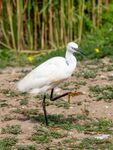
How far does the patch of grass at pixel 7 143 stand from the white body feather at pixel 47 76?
720mm

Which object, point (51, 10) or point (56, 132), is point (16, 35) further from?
point (56, 132)

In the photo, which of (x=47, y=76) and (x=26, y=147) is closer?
(x=26, y=147)

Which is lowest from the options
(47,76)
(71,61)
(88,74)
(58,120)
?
(88,74)

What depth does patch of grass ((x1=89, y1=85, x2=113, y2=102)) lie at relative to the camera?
8339 millimetres

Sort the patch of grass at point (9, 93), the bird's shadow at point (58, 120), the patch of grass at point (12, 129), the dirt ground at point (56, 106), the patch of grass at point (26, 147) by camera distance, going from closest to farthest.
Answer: the patch of grass at point (26, 147) < the dirt ground at point (56, 106) < the patch of grass at point (12, 129) < the bird's shadow at point (58, 120) < the patch of grass at point (9, 93)

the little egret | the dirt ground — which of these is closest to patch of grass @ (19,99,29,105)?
the dirt ground

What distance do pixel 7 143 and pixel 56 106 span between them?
166 centimetres

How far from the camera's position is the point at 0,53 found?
11.9 metres

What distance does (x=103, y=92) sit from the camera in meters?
8.58

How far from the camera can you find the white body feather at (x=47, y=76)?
7203 millimetres

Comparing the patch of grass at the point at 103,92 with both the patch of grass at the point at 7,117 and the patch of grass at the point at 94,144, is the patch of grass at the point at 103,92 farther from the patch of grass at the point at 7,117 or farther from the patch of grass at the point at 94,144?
the patch of grass at the point at 94,144

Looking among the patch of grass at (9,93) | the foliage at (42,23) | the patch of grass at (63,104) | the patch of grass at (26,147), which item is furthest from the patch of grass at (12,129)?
the foliage at (42,23)

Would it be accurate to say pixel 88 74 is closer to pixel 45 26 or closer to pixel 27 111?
pixel 27 111

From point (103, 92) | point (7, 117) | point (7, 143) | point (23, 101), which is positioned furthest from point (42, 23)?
point (7, 143)
